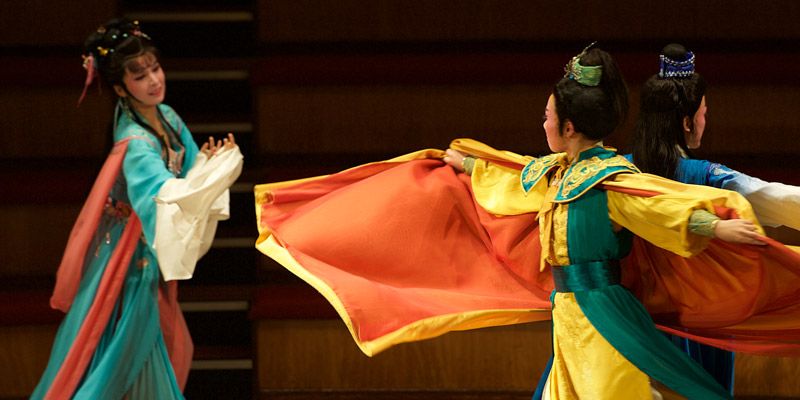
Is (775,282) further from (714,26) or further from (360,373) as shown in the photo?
(714,26)

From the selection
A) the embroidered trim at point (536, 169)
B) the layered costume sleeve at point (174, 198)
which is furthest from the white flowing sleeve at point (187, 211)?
the embroidered trim at point (536, 169)

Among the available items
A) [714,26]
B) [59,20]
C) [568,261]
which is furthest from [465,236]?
[59,20]

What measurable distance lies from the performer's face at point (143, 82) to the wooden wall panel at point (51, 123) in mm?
966

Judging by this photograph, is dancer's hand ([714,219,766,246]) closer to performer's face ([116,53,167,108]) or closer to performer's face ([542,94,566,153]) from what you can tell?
performer's face ([542,94,566,153])

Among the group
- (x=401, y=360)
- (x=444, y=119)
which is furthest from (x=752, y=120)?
(x=401, y=360)

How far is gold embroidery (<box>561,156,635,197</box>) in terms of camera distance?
2137 millimetres

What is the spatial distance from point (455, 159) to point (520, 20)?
137 centimetres

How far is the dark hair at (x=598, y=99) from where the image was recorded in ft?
6.95

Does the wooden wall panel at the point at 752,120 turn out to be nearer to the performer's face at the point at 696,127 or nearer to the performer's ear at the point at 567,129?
the performer's face at the point at 696,127

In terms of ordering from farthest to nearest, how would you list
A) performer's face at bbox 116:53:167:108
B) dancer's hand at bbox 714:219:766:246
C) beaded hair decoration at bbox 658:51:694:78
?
performer's face at bbox 116:53:167:108
beaded hair decoration at bbox 658:51:694:78
dancer's hand at bbox 714:219:766:246

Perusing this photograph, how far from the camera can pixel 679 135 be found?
2.37 metres

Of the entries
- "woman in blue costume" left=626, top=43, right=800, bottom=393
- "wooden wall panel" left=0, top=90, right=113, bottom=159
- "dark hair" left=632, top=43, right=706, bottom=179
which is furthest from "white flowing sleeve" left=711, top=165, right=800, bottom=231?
"wooden wall panel" left=0, top=90, right=113, bottom=159

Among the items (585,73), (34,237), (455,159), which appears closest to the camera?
(585,73)

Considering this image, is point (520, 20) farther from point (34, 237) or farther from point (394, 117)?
point (34, 237)
